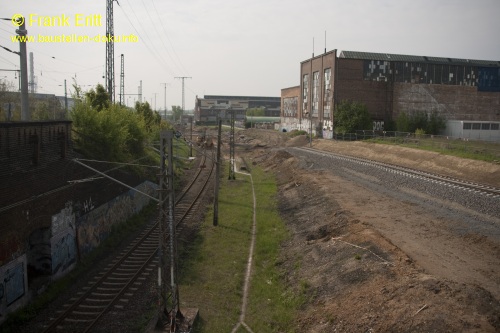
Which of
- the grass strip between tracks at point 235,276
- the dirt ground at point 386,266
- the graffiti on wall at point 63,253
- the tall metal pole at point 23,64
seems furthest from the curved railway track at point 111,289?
the tall metal pole at point 23,64

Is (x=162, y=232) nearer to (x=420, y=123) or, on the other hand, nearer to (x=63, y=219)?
(x=63, y=219)

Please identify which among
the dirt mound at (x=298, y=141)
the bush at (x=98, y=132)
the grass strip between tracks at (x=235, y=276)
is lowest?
the grass strip between tracks at (x=235, y=276)

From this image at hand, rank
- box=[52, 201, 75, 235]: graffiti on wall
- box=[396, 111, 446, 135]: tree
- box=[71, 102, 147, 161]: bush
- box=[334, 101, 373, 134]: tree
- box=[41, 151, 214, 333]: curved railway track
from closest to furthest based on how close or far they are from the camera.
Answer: box=[41, 151, 214, 333]: curved railway track, box=[52, 201, 75, 235]: graffiti on wall, box=[71, 102, 147, 161]: bush, box=[334, 101, 373, 134]: tree, box=[396, 111, 446, 135]: tree

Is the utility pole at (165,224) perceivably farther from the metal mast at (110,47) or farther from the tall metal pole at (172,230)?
the metal mast at (110,47)

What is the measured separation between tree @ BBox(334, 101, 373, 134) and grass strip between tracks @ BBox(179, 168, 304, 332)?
1656 inches

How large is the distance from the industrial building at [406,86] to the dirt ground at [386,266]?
44143 millimetres

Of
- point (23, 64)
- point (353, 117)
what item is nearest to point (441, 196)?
point (23, 64)

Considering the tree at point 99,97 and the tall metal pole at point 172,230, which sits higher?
the tree at point 99,97

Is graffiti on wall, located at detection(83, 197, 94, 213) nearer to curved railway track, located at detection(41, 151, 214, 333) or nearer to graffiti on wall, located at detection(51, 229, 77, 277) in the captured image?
graffiti on wall, located at detection(51, 229, 77, 277)

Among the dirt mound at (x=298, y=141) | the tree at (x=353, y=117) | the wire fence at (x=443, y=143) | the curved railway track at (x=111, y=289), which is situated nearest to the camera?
the curved railway track at (x=111, y=289)

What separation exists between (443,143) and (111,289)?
42913 mm

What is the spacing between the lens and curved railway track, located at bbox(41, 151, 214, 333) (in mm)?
13952

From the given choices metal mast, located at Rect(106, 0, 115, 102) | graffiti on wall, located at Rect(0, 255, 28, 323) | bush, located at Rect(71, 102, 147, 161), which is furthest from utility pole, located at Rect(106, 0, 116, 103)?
graffiti on wall, located at Rect(0, 255, 28, 323)

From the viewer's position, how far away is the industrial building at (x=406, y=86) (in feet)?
242
